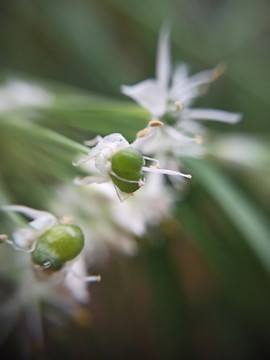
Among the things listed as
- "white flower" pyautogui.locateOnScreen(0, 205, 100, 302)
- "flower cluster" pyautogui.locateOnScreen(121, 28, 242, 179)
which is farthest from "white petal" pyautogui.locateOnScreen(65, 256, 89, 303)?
"flower cluster" pyautogui.locateOnScreen(121, 28, 242, 179)

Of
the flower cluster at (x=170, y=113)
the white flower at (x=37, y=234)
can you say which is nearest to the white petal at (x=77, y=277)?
the white flower at (x=37, y=234)

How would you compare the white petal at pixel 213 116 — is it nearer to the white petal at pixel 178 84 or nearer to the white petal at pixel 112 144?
the white petal at pixel 178 84

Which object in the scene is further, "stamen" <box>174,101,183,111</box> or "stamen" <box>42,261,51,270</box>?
"stamen" <box>174,101,183,111</box>

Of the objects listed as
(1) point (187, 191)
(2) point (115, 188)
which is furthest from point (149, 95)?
(1) point (187, 191)

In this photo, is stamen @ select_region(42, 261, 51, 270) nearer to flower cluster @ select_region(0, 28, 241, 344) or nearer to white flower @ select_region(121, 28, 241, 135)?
flower cluster @ select_region(0, 28, 241, 344)

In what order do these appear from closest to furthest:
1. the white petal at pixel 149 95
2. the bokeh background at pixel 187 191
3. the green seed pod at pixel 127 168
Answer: the green seed pod at pixel 127 168
the white petal at pixel 149 95
the bokeh background at pixel 187 191

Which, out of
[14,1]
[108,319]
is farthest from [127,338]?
[14,1]
